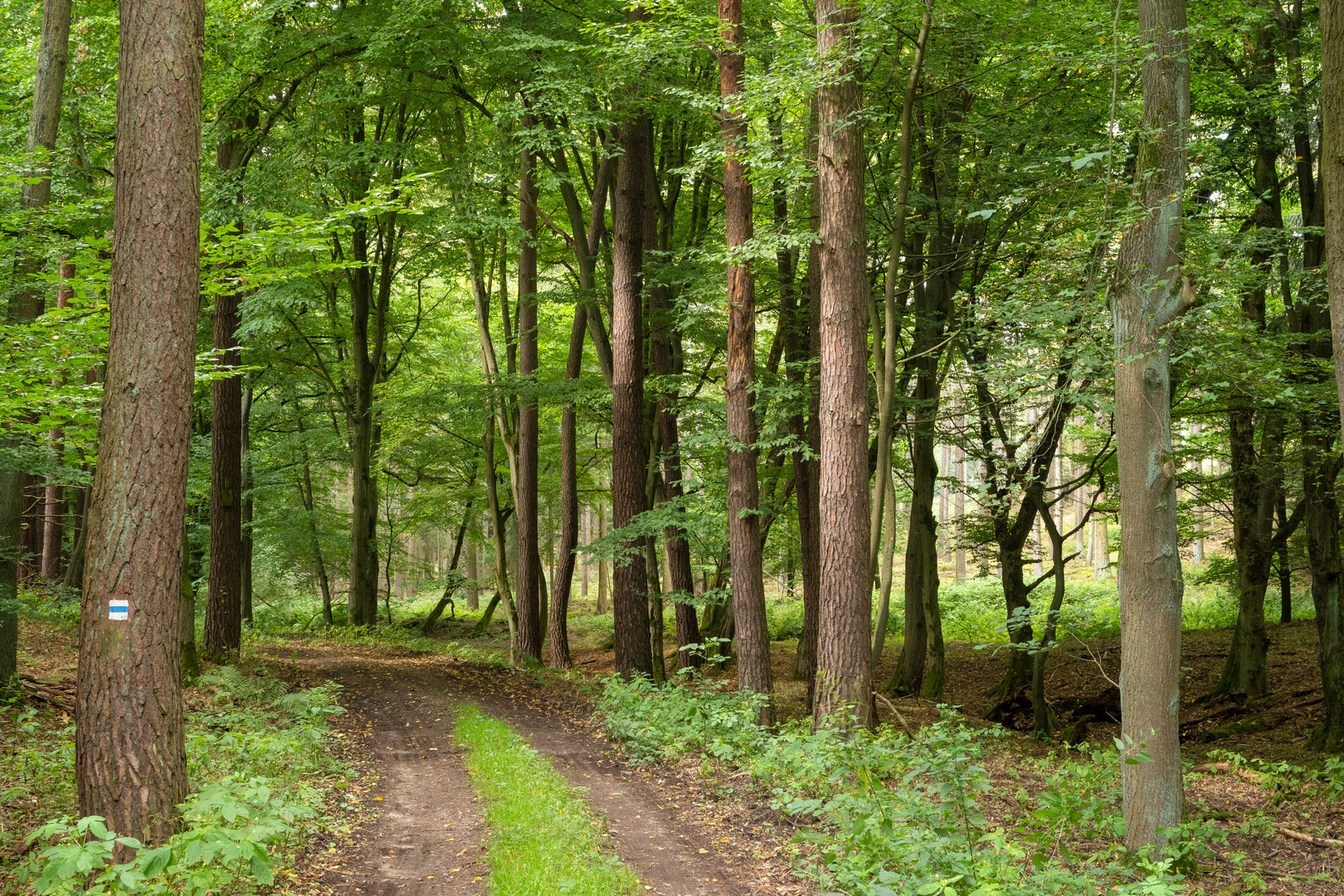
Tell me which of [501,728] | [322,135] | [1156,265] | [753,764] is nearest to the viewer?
[1156,265]

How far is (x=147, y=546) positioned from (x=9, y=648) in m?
4.78

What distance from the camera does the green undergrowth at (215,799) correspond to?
14.3ft

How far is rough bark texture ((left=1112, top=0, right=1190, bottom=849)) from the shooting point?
5898 millimetres

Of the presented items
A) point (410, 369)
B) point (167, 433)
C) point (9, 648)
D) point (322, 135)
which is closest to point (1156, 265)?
point (167, 433)

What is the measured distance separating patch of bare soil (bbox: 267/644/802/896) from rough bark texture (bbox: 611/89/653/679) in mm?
1342

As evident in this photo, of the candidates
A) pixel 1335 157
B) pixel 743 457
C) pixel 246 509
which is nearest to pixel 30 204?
pixel 743 457

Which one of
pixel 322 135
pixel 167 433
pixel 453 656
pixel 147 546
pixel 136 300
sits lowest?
pixel 453 656

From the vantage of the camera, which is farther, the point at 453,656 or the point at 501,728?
the point at 453,656

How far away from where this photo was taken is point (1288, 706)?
1241cm

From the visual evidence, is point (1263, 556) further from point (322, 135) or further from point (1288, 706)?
point (322, 135)

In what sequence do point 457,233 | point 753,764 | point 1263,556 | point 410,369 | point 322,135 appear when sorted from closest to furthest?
point 753,764 → point 1263,556 → point 457,233 → point 322,135 → point 410,369

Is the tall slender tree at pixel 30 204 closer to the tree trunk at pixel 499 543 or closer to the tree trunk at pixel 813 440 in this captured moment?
the tree trunk at pixel 813 440

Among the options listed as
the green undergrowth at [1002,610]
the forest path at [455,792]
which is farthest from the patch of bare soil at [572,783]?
the green undergrowth at [1002,610]

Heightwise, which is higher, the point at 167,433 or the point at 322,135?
the point at 322,135
